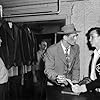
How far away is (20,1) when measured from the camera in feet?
9.03

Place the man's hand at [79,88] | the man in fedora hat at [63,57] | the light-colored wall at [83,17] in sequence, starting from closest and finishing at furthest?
the man's hand at [79,88] < the man in fedora hat at [63,57] < the light-colored wall at [83,17]

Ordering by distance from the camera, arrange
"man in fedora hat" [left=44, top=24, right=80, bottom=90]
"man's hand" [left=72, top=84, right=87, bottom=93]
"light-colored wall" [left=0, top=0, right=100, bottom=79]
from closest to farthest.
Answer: "man's hand" [left=72, top=84, right=87, bottom=93] < "man in fedora hat" [left=44, top=24, right=80, bottom=90] < "light-colored wall" [left=0, top=0, right=100, bottom=79]

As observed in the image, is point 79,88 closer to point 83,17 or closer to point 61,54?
point 61,54

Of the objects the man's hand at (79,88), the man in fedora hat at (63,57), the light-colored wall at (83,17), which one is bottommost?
the man's hand at (79,88)

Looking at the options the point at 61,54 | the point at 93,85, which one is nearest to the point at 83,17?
the point at 61,54

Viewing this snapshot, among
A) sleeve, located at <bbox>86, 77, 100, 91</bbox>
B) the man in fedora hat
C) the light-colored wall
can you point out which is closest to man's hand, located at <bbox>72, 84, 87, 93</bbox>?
sleeve, located at <bbox>86, 77, 100, 91</bbox>

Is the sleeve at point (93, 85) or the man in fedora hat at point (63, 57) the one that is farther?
the man in fedora hat at point (63, 57)

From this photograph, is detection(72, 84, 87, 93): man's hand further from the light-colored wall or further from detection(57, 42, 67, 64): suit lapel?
the light-colored wall

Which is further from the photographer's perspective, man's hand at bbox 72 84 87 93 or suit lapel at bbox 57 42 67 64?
suit lapel at bbox 57 42 67 64

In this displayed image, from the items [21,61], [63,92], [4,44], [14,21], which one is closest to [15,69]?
[21,61]

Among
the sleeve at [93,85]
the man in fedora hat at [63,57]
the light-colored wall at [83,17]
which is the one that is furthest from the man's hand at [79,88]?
the light-colored wall at [83,17]

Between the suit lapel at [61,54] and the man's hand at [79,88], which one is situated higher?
the suit lapel at [61,54]

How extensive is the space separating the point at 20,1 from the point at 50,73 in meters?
1.38

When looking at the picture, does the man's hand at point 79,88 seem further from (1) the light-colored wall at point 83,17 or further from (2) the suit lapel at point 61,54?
(1) the light-colored wall at point 83,17
